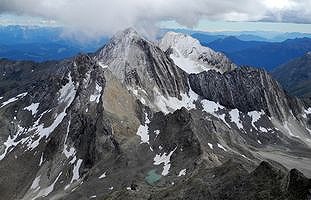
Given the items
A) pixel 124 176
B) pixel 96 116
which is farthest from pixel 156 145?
pixel 96 116

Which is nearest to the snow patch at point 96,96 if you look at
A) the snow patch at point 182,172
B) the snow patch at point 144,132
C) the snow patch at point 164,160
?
the snow patch at point 144,132

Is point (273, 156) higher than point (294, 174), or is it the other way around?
point (294, 174)

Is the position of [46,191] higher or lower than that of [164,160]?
lower

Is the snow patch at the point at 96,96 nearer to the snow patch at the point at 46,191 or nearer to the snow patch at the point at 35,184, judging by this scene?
the snow patch at the point at 35,184

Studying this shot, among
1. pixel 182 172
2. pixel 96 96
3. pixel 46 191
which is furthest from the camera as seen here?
pixel 96 96

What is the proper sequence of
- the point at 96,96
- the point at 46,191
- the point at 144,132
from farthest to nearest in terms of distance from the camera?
the point at 96,96 < the point at 144,132 < the point at 46,191

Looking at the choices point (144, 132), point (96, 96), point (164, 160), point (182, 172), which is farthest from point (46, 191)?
point (96, 96)

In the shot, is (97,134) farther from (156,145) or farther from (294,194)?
(294,194)

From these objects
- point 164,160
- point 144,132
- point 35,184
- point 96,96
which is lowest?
point 35,184

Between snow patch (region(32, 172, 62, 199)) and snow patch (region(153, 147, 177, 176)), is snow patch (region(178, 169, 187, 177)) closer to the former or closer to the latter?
snow patch (region(153, 147, 177, 176))

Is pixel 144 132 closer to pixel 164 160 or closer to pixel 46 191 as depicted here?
pixel 164 160

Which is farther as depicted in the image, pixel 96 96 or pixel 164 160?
pixel 96 96
